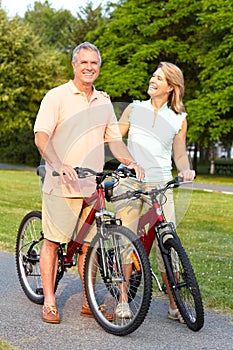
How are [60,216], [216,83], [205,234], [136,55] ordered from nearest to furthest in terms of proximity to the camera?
[60,216]
[205,234]
[216,83]
[136,55]

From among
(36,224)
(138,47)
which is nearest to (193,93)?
(138,47)

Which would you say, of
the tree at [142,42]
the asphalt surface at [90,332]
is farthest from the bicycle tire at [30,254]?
the tree at [142,42]

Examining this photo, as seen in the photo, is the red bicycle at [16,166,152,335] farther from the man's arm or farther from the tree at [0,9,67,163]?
the tree at [0,9,67,163]

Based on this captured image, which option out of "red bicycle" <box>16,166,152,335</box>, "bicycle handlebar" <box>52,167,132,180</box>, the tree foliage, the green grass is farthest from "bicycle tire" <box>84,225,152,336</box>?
the tree foliage

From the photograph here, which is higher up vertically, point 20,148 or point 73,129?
point 73,129

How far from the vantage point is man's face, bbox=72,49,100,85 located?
4.89 meters

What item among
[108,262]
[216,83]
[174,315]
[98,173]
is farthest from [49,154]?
[216,83]

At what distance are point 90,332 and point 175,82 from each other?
195 cm

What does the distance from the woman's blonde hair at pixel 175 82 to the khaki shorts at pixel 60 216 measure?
1.03 m

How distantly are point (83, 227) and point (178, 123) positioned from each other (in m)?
1.08

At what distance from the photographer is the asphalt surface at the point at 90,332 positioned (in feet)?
14.6

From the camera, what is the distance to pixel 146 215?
510cm

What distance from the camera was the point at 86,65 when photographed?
16.1ft

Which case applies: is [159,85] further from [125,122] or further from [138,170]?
[138,170]
